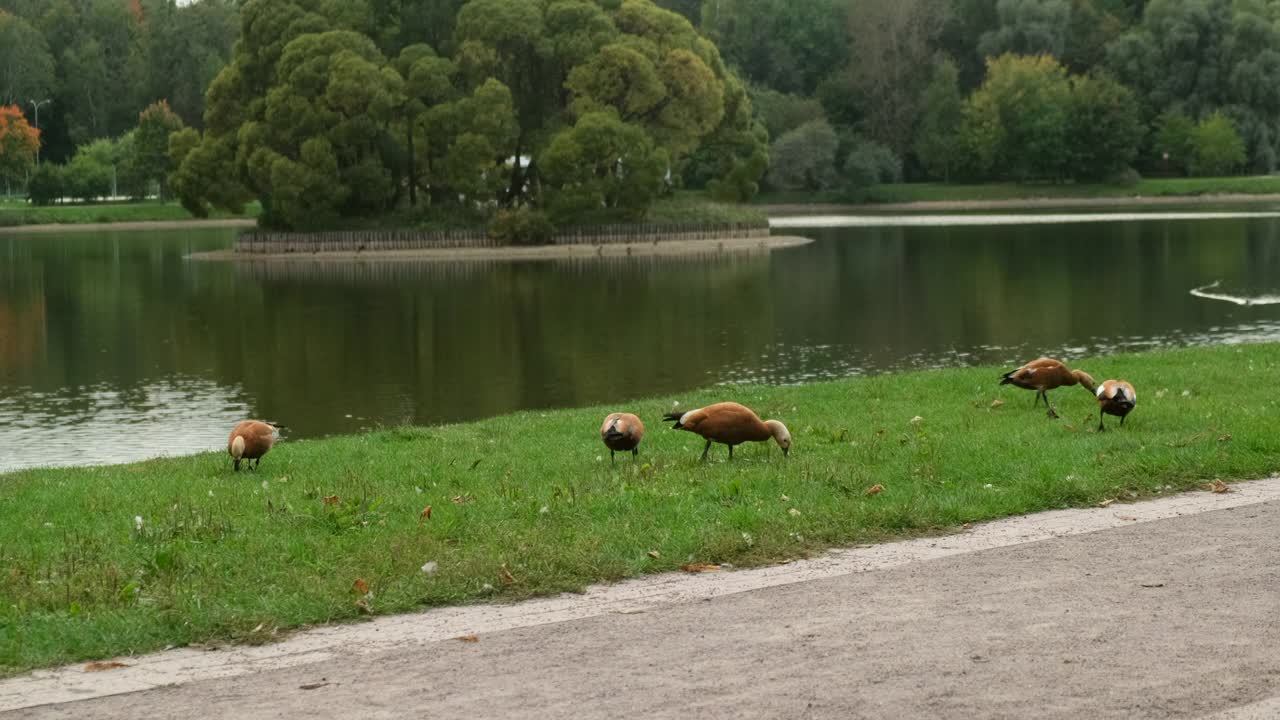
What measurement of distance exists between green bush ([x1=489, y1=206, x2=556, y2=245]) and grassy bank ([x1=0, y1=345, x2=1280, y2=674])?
187 ft

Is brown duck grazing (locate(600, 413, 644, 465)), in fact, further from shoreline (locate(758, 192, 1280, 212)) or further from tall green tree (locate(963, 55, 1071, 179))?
tall green tree (locate(963, 55, 1071, 179))

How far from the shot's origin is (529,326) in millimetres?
42594

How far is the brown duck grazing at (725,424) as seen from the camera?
13.5 metres

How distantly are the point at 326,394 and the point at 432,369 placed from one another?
157 inches

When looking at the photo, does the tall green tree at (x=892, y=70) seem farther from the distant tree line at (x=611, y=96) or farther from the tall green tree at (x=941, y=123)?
the tall green tree at (x=941, y=123)

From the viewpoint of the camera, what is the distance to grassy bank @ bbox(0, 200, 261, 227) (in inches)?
4532

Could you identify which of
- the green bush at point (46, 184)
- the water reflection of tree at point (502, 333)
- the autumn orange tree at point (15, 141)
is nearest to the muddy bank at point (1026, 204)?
the water reflection of tree at point (502, 333)

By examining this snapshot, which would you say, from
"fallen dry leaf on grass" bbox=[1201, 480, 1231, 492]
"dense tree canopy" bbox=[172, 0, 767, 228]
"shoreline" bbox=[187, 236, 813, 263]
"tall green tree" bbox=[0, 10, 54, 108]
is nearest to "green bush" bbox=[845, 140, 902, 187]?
"dense tree canopy" bbox=[172, 0, 767, 228]

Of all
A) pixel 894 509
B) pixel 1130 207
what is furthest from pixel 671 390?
pixel 1130 207

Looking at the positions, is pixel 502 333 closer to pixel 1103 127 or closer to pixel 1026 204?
pixel 1026 204

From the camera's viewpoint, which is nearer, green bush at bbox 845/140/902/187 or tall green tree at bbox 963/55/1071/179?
tall green tree at bbox 963/55/1071/179

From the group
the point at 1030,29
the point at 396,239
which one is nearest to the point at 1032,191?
the point at 1030,29

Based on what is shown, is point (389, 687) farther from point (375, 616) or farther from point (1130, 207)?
point (1130, 207)

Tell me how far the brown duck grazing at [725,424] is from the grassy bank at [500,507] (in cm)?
30
